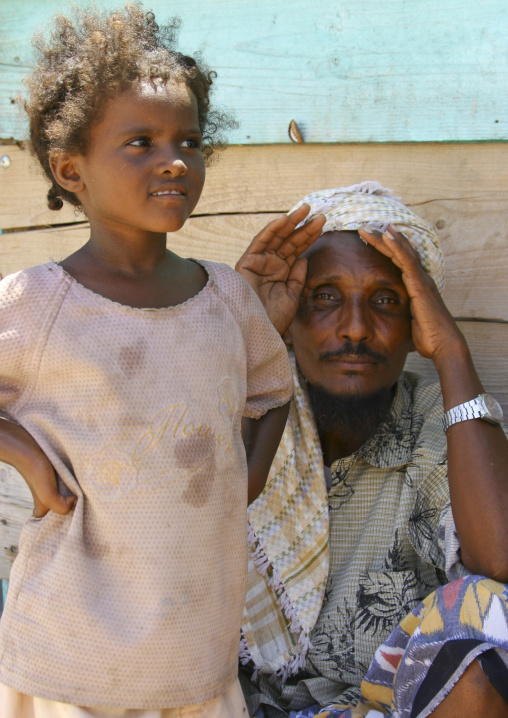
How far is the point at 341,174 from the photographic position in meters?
2.70

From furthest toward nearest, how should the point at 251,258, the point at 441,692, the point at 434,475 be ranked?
the point at 251,258
the point at 434,475
the point at 441,692

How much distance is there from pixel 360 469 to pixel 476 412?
0.46m

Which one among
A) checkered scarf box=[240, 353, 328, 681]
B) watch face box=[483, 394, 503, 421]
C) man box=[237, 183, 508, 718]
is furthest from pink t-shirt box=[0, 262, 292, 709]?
watch face box=[483, 394, 503, 421]

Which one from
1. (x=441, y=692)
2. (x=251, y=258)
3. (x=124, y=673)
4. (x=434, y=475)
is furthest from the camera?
(x=251, y=258)

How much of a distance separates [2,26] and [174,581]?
232 cm

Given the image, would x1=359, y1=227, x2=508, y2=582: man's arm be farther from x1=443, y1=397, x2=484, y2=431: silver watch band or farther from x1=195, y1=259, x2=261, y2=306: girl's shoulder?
x1=195, y1=259, x2=261, y2=306: girl's shoulder

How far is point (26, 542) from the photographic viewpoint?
1430mm

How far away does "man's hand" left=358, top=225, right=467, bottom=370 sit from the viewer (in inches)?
86.0

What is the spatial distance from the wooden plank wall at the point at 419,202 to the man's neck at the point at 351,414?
0.50m

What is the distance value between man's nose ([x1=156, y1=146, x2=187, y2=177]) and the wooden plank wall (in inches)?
53.9

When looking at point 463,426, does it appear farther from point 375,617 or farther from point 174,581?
point 174,581

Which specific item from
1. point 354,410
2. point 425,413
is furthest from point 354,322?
point 425,413

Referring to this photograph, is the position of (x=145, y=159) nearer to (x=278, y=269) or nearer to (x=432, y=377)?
(x=278, y=269)

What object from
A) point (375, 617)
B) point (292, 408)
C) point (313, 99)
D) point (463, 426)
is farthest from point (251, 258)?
point (375, 617)
